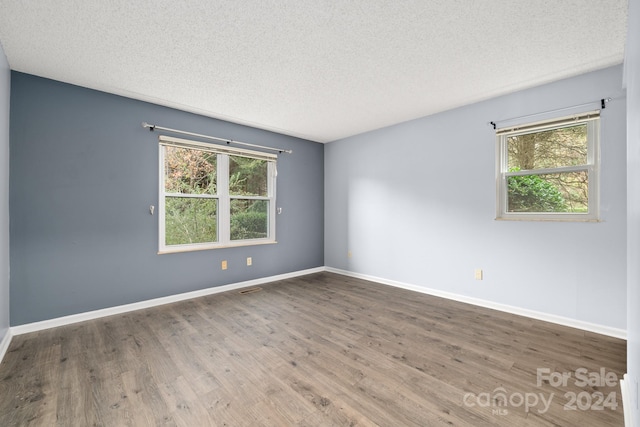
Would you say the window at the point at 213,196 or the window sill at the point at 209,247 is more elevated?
the window at the point at 213,196

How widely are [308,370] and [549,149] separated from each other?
328cm

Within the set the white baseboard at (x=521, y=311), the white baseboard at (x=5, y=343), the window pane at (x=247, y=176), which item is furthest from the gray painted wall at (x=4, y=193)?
the white baseboard at (x=521, y=311)

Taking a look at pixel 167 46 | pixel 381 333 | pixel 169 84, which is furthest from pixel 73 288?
pixel 381 333

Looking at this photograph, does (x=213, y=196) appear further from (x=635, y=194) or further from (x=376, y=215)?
(x=635, y=194)

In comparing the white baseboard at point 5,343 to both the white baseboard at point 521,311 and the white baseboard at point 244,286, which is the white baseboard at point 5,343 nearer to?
the white baseboard at point 244,286

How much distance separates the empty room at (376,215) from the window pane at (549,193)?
0.06ft

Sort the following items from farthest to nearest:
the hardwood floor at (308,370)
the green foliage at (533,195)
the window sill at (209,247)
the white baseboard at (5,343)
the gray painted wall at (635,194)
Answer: the window sill at (209,247), the green foliage at (533,195), the white baseboard at (5,343), the hardwood floor at (308,370), the gray painted wall at (635,194)

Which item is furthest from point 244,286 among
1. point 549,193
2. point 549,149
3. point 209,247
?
point 549,149

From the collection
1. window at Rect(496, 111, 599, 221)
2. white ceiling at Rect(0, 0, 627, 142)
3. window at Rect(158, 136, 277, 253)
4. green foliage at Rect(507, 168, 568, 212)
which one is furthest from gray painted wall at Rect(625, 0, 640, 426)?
window at Rect(158, 136, 277, 253)

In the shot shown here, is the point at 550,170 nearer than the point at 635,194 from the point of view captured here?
No

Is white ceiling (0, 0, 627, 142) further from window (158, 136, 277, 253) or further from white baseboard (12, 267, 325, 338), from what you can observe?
white baseboard (12, 267, 325, 338)

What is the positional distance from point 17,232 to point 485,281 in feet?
16.1

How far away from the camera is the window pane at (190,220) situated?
11.5 feet

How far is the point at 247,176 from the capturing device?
4281 millimetres
